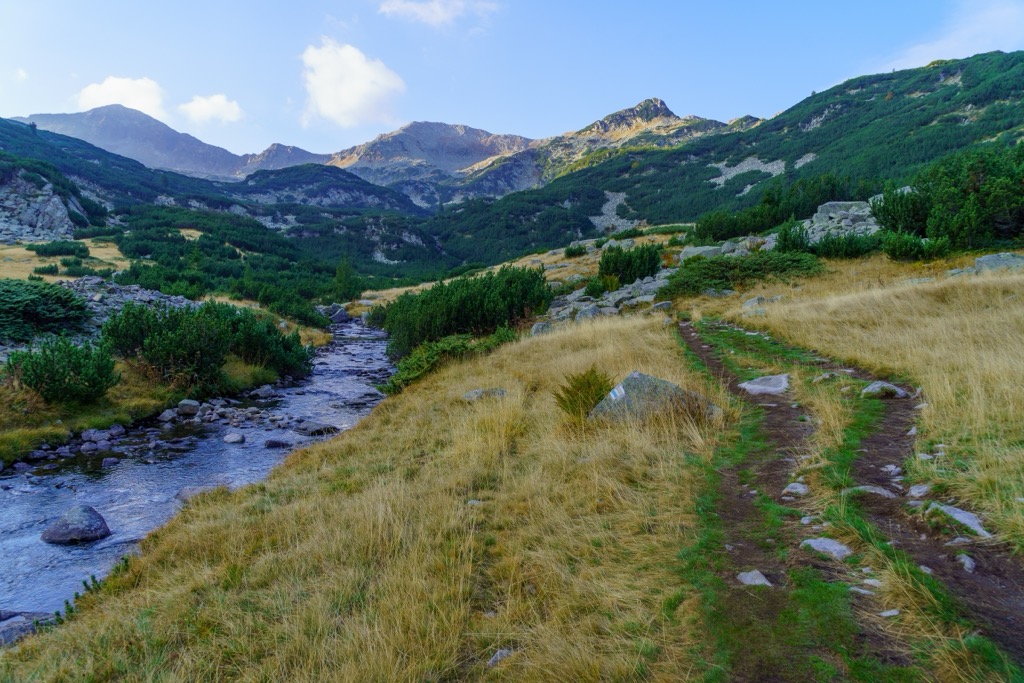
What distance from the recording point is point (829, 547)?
341cm

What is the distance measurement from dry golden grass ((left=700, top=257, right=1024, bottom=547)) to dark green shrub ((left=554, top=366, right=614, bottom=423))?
3.81 meters

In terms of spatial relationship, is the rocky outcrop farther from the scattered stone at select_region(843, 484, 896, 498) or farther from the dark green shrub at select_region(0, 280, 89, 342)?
the scattered stone at select_region(843, 484, 896, 498)

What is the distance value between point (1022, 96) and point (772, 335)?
9737cm

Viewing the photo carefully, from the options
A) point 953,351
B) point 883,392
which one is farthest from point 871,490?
point 953,351

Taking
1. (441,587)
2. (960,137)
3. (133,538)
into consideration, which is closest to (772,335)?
(441,587)

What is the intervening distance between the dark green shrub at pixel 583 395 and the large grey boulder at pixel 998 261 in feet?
38.1

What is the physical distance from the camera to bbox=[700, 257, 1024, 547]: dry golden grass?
12.2 ft

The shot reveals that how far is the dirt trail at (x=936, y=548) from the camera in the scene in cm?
254

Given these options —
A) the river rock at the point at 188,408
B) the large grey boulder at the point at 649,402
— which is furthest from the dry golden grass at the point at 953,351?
the river rock at the point at 188,408

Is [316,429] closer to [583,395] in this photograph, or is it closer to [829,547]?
[583,395]

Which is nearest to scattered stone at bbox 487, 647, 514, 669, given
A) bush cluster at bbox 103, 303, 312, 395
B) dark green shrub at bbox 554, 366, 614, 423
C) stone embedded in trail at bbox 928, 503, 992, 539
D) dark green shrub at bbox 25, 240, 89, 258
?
stone embedded in trail at bbox 928, 503, 992, 539

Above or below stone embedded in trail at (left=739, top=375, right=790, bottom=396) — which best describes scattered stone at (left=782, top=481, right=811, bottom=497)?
above

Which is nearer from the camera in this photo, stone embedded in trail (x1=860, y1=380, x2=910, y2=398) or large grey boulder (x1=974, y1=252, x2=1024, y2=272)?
stone embedded in trail (x1=860, y1=380, x2=910, y2=398)

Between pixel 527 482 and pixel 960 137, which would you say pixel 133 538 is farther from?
pixel 960 137
